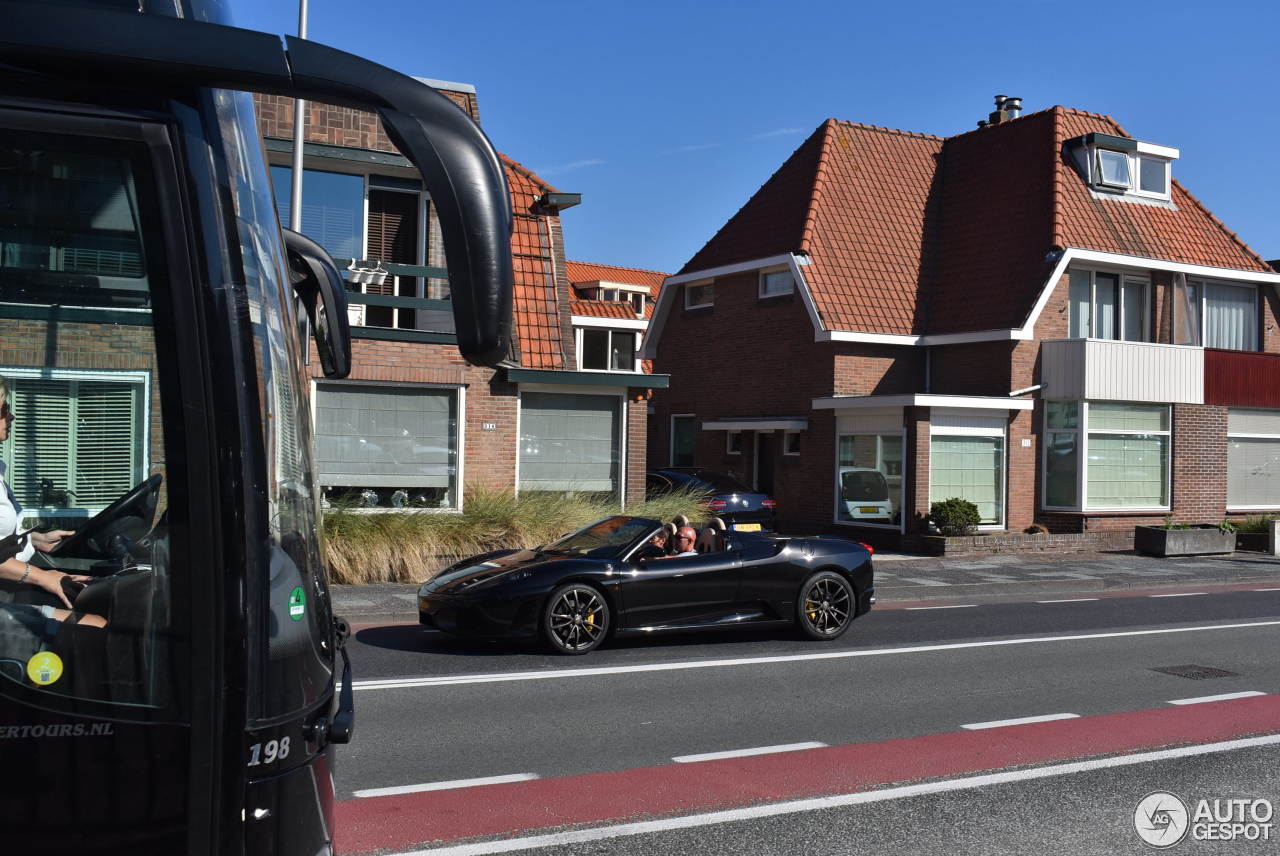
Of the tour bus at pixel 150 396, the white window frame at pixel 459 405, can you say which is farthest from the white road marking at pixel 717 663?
the white window frame at pixel 459 405

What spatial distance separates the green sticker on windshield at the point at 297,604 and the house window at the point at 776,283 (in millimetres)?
23325

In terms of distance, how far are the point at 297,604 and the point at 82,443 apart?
23.2 inches

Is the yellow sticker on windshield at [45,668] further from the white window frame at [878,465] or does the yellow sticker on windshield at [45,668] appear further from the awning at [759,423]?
the awning at [759,423]

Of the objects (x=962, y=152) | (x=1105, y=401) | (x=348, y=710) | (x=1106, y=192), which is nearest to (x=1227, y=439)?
Answer: (x=1105, y=401)

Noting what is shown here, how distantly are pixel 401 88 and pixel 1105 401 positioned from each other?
23.9 metres

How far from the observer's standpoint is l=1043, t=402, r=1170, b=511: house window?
78.0ft

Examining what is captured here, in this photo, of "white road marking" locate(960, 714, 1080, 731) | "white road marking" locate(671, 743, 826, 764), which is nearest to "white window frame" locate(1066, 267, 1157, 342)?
"white road marking" locate(960, 714, 1080, 731)

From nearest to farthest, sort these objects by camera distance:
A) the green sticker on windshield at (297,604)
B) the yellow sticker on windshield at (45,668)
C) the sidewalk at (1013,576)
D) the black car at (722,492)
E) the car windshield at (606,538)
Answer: the yellow sticker on windshield at (45,668) → the green sticker on windshield at (297,604) → the car windshield at (606,538) → the sidewalk at (1013,576) → the black car at (722,492)

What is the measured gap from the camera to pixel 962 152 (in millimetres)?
28516

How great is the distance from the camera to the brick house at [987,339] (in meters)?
23.4

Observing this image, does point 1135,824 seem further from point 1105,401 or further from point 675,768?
point 1105,401

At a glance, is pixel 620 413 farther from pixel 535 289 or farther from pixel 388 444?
pixel 388 444

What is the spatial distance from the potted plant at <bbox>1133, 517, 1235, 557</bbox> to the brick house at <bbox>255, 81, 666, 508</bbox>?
406 inches

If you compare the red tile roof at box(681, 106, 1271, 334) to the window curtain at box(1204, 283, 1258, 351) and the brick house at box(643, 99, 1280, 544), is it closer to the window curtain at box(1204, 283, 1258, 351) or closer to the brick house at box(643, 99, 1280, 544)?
the brick house at box(643, 99, 1280, 544)
